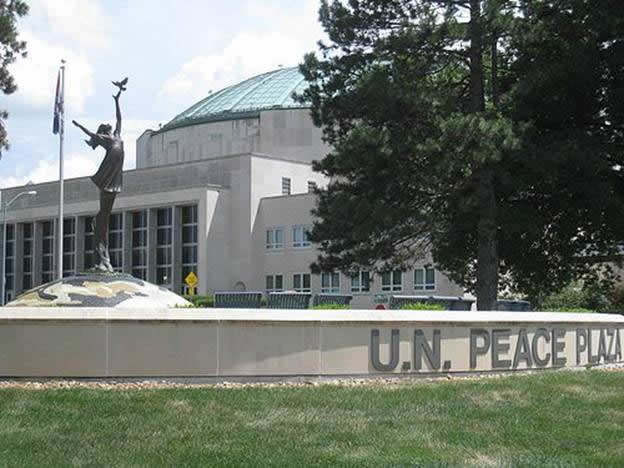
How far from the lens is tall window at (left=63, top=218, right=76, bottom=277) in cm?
7962

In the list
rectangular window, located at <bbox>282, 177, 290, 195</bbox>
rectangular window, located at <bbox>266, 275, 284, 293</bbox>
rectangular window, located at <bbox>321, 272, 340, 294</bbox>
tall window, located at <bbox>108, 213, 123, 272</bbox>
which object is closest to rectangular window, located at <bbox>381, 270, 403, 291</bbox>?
rectangular window, located at <bbox>321, 272, 340, 294</bbox>

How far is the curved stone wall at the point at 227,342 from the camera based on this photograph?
14.8 m

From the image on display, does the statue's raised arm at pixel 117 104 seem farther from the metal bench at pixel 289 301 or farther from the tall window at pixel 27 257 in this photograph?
the tall window at pixel 27 257

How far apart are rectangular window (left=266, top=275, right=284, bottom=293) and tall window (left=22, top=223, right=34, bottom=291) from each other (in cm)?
2149

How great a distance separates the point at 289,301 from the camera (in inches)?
1033

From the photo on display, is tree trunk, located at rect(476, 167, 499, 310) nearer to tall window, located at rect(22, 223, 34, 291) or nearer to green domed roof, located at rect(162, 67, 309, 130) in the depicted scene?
green domed roof, located at rect(162, 67, 309, 130)

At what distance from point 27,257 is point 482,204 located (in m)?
61.7

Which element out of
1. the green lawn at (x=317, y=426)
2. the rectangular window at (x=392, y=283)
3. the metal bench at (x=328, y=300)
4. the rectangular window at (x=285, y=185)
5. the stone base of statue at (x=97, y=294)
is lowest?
the green lawn at (x=317, y=426)

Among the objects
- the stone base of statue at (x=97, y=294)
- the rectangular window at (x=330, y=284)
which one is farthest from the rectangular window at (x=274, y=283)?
the stone base of statue at (x=97, y=294)

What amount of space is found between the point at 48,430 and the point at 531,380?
7589mm

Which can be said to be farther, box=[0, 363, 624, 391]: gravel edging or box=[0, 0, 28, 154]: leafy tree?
box=[0, 0, 28, 154]: leafy tree

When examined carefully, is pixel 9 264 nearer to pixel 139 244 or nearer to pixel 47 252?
pixel 47 252

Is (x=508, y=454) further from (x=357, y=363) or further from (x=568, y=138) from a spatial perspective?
(x=568, y=138)

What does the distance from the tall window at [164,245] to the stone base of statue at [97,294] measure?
5122 centimetres
